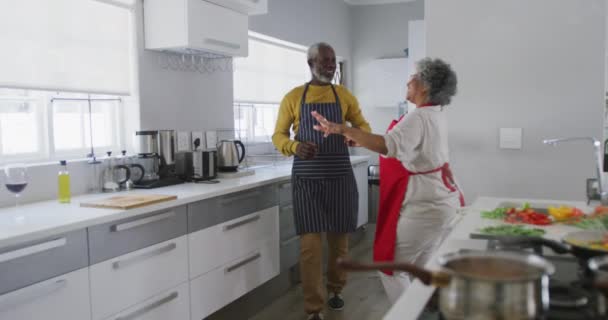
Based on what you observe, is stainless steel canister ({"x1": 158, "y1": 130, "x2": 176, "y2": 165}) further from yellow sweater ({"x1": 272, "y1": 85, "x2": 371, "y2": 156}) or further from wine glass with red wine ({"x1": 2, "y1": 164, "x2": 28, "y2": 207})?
wine glass with red wine ({"x1": 2, "y1": 164, "x2": 28, "y2": 207})

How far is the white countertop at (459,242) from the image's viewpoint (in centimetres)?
104

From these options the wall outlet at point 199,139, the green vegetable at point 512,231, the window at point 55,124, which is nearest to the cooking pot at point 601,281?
the green vegetable at point 512,231

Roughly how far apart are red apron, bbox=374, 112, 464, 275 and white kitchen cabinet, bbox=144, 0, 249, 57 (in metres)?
1.28

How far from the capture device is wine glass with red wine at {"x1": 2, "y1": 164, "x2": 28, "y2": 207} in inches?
90.0

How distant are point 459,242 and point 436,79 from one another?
110 centimetres

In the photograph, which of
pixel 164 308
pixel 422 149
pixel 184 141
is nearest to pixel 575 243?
pixel 422 149

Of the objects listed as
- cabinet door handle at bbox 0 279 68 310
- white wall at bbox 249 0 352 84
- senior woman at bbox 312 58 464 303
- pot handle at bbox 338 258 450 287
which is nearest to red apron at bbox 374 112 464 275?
senior woman at bbox 312 58 464 303

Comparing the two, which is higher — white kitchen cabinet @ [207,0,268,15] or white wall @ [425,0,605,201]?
white kitchen cabinet @ [207,0,268,15]

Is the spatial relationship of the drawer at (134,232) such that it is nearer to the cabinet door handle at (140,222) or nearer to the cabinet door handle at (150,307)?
the cabinet door handle at (140,222)

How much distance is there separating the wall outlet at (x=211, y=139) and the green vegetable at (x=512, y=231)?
2.42 m

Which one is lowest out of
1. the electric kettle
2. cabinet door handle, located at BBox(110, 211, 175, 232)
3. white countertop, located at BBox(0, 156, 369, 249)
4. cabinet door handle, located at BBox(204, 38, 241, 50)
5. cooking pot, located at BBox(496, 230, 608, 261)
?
cabinet door handle, located at BBox(110, 211, 175, 232)

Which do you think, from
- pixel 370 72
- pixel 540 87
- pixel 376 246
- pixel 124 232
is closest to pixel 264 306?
pixel 376 246

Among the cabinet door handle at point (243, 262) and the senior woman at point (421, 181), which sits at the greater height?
the senior woman at point (421, 181)

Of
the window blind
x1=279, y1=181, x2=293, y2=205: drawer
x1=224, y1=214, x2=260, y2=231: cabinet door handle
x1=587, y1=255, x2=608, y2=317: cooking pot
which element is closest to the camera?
x1=587, y1=255, x2=608, y2=317: cooking pot
